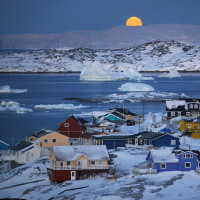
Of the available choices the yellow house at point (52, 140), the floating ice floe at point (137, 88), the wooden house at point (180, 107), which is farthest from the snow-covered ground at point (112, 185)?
the floating ice floe at point (137, 88)

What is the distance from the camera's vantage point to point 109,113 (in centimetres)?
4550

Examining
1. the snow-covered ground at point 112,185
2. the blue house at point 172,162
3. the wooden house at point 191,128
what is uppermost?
the wooden house at point 191,128

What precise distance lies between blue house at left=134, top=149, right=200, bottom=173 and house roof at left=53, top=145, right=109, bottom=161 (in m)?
1.83

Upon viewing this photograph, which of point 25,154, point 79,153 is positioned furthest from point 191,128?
point 79,153

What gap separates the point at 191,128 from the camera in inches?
1352

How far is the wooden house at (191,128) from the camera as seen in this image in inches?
1312

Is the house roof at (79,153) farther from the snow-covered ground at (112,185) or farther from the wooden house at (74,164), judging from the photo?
the snow-covered ground at (112,185)

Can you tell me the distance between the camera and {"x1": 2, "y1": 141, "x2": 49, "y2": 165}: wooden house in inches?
1180

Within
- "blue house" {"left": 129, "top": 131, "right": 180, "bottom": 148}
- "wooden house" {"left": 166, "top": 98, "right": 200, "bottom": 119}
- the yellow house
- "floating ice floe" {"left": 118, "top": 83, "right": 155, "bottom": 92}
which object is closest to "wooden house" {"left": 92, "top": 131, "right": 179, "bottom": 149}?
"blue house" {"left": 129, "top": 131, "right": 180, "bottom": 148}

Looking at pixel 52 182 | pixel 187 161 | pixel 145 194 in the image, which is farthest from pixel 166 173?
pixel 52 182

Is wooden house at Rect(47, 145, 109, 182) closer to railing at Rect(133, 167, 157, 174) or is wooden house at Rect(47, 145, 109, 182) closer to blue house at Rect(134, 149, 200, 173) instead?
railing at Rect(133, 167, 157, 174)

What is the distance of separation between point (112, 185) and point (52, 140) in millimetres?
12020

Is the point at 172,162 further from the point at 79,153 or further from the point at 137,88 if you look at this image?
the point at 137,88

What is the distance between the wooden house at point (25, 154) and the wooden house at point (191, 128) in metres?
9.23
